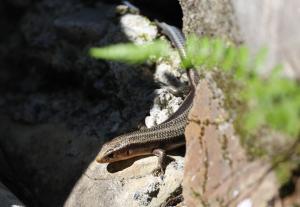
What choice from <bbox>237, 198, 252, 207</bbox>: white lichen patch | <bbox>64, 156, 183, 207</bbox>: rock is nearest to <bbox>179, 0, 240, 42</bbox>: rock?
<bbox>237, 198, 252, 207</bbox>: white lichen patch

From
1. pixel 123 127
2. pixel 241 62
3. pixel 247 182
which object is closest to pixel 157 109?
pixel 123 127

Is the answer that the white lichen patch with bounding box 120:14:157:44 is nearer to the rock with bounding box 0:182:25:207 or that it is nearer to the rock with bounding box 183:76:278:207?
the rock with bounding box 0:182:25:207

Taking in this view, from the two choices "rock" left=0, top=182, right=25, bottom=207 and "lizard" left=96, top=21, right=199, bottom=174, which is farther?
"lizard" left=96, top=21, right=199, bottom=174

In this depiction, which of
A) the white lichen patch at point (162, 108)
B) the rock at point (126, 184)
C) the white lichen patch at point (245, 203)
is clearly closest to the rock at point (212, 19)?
the white lichen patch at point (245, 203)

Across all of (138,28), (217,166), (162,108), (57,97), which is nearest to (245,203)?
(217,166)

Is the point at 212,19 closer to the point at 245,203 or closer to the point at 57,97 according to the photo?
the point at 245,203

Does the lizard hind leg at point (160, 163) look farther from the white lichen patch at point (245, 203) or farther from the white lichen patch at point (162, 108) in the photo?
the white lichen patch at point (245, 203)

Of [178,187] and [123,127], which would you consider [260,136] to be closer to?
[178,187]
